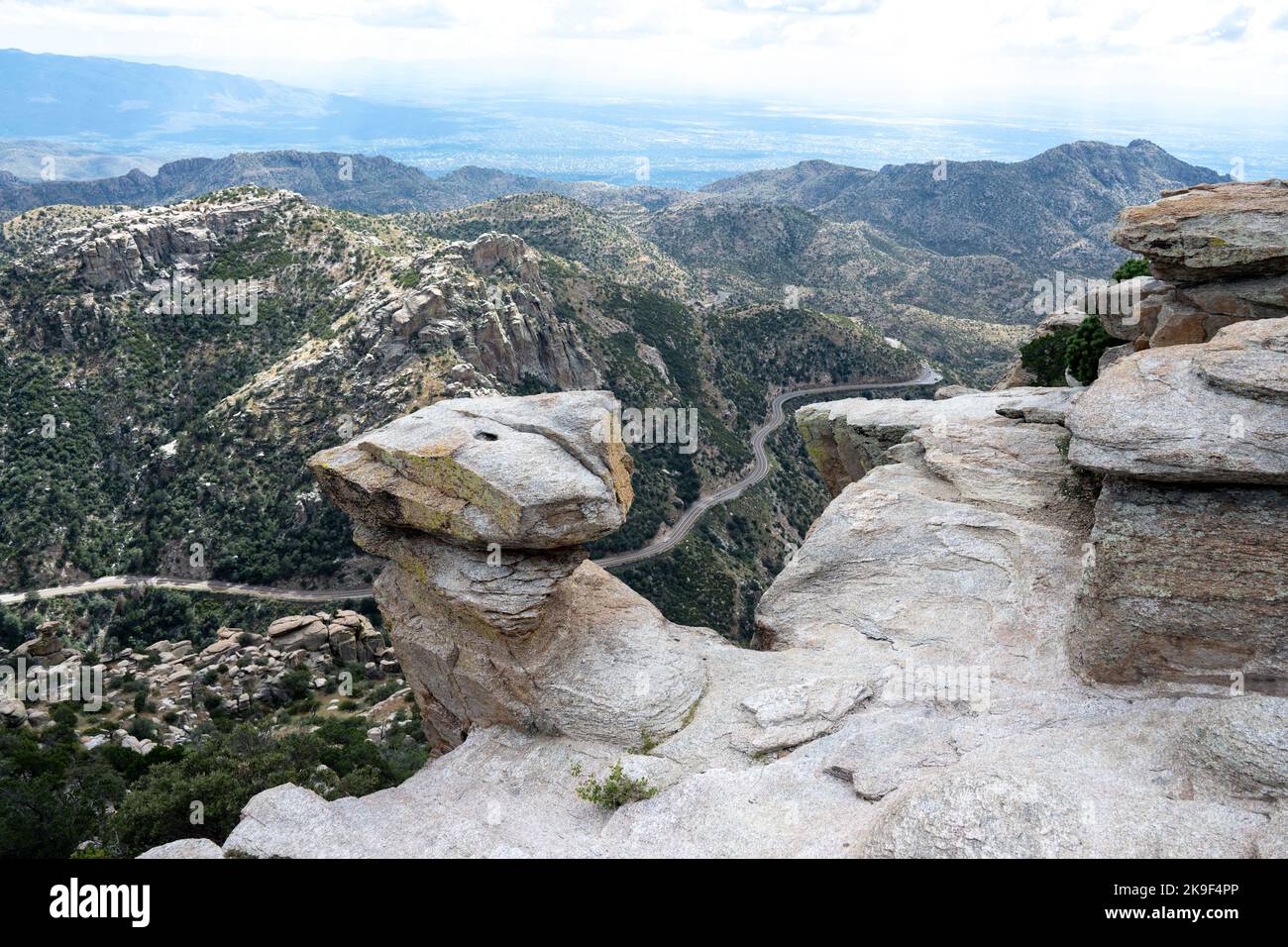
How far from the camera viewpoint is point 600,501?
21.8 meters

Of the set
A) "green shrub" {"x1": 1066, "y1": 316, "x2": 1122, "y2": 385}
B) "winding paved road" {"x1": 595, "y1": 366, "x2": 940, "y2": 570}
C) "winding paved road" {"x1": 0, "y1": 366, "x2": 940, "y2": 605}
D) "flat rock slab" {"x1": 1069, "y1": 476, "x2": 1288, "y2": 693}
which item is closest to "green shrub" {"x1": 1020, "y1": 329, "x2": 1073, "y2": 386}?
"green shrub" {"x1": 1066, "y1": 316, "x2": 1122, "y2": 385}

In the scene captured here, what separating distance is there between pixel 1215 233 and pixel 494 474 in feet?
76.2

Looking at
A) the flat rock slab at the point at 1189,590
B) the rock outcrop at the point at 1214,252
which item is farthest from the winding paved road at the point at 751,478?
the flat rock slab at the point at 1189,590

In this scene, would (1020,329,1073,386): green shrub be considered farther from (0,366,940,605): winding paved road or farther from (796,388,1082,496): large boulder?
(0,366,940,605): winding paved road

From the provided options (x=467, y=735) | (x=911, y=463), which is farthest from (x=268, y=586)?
(x=911, y=463)

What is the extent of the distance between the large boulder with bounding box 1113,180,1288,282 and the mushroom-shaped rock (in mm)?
18285

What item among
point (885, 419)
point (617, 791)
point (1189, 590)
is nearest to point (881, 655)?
point (1189, 590)

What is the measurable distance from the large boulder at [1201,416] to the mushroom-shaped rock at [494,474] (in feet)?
42.3

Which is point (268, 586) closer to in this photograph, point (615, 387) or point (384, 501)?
point (615, 387)

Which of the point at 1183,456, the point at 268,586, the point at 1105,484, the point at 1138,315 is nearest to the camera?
the point at 1183,456

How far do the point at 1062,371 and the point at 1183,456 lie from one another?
28.2 m

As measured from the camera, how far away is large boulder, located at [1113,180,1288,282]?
22.7 meters

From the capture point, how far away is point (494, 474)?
843 inches
